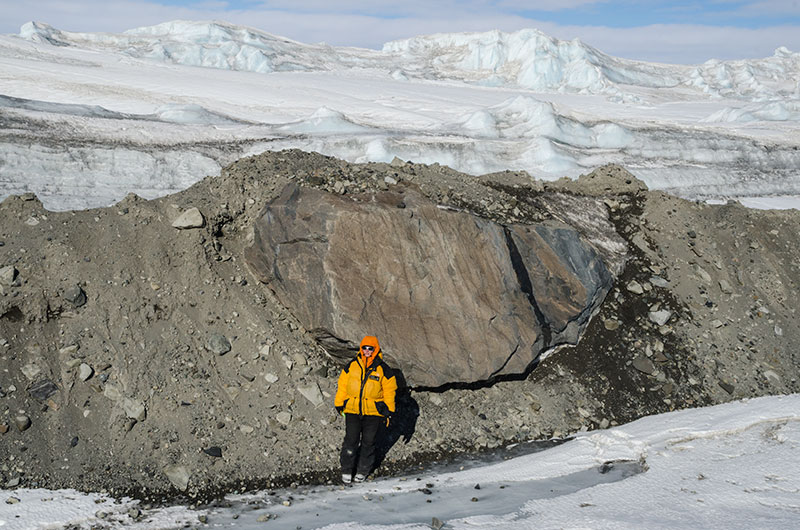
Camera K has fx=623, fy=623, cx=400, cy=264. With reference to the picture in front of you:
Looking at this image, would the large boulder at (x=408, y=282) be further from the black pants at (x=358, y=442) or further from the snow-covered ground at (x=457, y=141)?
the snow-covered ground at (x=457, y=141)

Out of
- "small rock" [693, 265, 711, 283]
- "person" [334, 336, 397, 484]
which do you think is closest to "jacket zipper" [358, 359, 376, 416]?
"person" [334, 336, 397, 484]

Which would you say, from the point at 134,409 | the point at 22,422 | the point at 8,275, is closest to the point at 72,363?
the point at 22,422

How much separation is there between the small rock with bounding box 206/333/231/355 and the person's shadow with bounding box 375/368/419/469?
1782 mm

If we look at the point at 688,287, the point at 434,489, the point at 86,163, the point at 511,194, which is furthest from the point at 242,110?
the point at 434,489

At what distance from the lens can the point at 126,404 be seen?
19.2 feet

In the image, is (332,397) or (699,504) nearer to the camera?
(699,504)

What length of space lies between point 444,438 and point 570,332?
85.1 inches

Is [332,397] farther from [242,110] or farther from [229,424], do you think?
[242,110]

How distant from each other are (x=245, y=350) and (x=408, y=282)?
6.10 ft

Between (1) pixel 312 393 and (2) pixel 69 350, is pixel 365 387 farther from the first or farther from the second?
(2) pixel 69 350

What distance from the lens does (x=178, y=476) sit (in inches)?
213

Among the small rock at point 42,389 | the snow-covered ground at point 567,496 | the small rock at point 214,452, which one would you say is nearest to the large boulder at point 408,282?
the snow-covered ground at point 567,496

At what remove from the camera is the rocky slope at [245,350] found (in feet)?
18.5

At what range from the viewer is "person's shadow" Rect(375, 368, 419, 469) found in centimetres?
598
